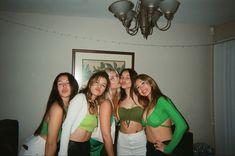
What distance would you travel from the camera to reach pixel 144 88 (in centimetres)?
208

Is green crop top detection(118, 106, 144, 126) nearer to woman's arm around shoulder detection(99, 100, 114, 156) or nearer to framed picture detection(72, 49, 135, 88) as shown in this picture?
woman's arm around shoulder detection(99, 100, 114, 156)

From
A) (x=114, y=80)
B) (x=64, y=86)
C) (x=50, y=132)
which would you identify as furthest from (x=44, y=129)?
(x=114, y=80)

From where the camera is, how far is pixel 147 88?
207cm

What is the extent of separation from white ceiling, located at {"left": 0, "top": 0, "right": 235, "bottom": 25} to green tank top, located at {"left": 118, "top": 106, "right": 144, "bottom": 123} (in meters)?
1.21

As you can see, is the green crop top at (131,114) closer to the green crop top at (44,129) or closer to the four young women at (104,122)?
the four young women at (104,122)

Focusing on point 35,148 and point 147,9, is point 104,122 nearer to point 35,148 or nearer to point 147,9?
point 35,148

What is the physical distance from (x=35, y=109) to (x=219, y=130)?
268 centimetres

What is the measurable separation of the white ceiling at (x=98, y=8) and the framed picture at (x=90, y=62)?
1.67ft

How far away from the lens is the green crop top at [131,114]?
2031 mm

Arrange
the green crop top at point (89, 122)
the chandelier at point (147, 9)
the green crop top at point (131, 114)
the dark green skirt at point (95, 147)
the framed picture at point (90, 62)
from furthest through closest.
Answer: the framed picture at point (90, 62), the green crop top at point (131, 114), the dark green skirt at point (95, 147), the green crop top at point (89, 122), the chandelier at point (147, 9)

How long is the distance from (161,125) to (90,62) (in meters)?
1.37

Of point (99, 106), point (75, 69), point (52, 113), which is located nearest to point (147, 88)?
point (99, 106)

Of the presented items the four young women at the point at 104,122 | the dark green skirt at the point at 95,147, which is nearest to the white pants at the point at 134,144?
the four young women at the point at 104,122

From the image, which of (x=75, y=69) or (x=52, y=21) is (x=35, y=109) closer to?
(x=75, y=69)
